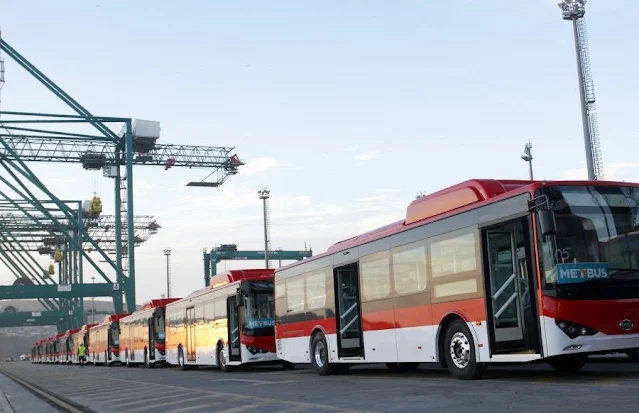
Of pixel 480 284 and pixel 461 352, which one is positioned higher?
pixel 480 284

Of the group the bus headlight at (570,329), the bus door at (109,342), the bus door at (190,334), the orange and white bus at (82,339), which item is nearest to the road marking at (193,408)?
the bus headlight at (570,329)

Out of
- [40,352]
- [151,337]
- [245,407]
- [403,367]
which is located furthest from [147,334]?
[40,352]

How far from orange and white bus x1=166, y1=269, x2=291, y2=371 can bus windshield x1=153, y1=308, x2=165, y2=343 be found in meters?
6.25

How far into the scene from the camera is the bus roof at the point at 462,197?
1184cm

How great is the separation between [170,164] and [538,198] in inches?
1682

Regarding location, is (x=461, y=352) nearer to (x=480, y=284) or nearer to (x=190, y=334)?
(x=480, y=284)

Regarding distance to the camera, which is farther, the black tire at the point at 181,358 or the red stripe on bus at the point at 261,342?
the black tire at the point at 181,358

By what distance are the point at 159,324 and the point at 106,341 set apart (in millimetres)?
15751

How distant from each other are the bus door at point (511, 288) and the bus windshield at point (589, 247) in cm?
46

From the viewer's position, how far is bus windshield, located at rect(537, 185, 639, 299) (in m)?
10.9

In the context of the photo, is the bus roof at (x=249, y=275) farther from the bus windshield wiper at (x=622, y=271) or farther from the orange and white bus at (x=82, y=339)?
the orange and white bus at (x=82, y=339)

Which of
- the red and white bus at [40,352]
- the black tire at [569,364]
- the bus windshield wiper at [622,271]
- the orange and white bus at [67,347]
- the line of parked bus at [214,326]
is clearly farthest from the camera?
the red and white bus at [40,352]

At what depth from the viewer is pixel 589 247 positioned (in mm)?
11023

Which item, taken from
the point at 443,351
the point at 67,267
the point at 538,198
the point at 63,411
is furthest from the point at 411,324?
the point at 67,267
